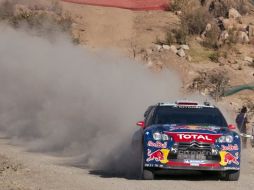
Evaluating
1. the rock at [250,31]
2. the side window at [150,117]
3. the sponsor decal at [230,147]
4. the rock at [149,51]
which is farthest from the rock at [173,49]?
the sponsor decal at [230,147]

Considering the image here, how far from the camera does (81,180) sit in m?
14.4

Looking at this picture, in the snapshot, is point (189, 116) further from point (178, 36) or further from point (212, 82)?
point (178, 36)

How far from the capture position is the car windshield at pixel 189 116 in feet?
51.5

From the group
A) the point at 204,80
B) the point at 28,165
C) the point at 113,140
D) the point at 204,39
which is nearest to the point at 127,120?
the point at 113,140

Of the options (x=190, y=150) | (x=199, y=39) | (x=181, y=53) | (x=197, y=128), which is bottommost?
(x=199, y=39)

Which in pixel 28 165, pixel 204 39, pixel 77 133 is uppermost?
pixel 28 165

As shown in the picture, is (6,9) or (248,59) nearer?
(248,59)

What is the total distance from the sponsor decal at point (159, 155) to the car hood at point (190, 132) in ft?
1.01

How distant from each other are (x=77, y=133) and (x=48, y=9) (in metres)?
27.9

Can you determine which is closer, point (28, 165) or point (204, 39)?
point (28, 165)

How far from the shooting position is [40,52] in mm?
28062

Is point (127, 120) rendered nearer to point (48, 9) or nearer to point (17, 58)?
point (17, 58)

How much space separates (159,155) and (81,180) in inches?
58.3

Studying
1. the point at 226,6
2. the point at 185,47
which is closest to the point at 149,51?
the point at 185,47
